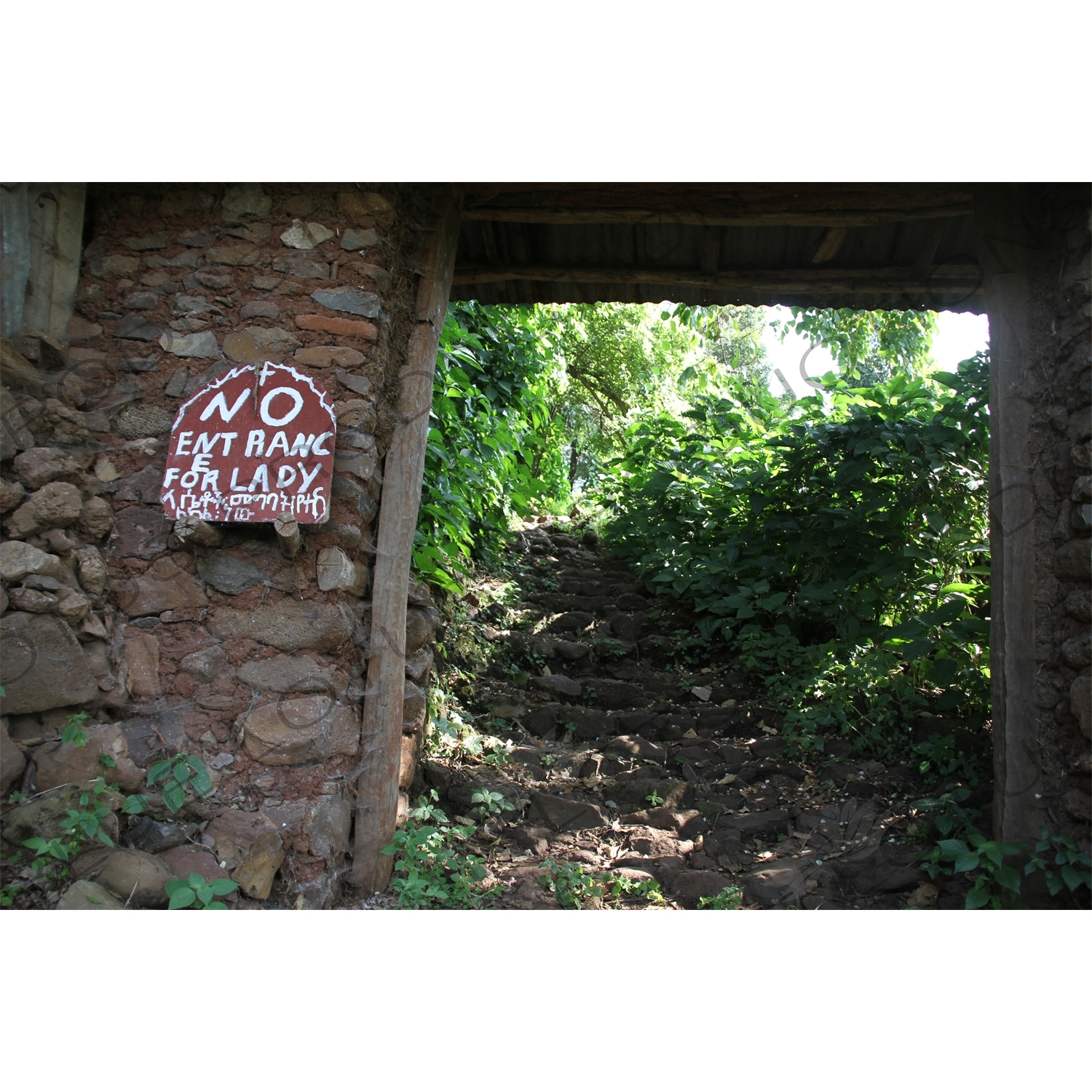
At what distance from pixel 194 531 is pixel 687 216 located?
87.9 inches

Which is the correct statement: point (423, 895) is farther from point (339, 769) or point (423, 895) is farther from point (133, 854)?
point (133, 854)

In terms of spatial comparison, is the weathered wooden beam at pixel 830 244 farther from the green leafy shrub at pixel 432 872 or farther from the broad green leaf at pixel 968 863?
the green leafy shrub at pixel 432 872

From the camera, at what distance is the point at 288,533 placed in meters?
2.34

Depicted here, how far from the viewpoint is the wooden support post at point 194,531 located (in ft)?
7.76

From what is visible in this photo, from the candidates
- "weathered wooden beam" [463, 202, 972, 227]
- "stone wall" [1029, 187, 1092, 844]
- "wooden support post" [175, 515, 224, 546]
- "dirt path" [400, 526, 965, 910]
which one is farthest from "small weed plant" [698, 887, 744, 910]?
"weathered wooden beam" [463, 202, 972, 227]

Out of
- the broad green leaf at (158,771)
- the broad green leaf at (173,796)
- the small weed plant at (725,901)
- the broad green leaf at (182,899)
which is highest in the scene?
the broad green leaf at (158,771)

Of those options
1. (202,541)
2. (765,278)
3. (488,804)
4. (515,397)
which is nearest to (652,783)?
(488,804)

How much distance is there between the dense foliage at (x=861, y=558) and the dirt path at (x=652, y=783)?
0.98 ft

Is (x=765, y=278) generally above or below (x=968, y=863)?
above

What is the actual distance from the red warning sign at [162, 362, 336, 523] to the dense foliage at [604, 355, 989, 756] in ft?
8.27

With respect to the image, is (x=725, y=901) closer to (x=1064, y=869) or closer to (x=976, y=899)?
(x=976, y=899)

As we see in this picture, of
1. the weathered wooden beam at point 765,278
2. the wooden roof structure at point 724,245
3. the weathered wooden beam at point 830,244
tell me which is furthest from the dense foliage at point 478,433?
the weathered wooden beam at point 830,244

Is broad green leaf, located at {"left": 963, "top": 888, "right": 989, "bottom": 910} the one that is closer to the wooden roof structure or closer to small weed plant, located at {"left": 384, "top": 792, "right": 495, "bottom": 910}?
small weed plant, located at {"left": 384, "top": 792, "right": 495, "bottom": 910}

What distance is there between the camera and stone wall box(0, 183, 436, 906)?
7.18ft
